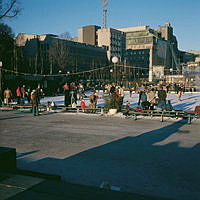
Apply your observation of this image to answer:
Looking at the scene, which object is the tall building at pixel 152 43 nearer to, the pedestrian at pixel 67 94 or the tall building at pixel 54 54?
the tall building at pixel 54 54

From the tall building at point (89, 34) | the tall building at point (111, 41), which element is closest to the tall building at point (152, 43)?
the tall building at point (111, 41)

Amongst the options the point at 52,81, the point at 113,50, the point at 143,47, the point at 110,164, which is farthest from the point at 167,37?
the point at 110,164

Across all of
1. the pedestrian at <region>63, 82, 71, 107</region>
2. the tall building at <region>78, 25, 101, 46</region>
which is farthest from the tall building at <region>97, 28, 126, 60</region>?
the pedestrian at <region>63, 82, 71, 107</region>

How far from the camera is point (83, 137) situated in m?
8.12

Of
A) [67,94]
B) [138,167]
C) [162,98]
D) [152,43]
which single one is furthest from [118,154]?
[152,43]

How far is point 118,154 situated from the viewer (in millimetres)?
6195

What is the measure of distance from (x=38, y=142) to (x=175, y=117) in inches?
299

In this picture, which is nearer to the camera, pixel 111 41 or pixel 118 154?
pixel 118 154

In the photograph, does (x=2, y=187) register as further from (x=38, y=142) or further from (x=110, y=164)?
(x=38, y=142)

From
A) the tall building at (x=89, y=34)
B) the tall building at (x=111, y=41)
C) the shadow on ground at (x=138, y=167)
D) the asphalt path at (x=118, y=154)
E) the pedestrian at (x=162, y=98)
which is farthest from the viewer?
the tall building at (x=89, y=34)

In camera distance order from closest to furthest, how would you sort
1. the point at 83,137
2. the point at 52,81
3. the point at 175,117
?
the point at 83,137 < the point at 175,117 < the point at 52,81

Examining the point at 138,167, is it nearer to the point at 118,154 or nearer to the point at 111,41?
the point at 118,154

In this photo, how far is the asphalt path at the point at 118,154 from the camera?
174 inches

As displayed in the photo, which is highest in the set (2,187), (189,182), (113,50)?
(113,50)
